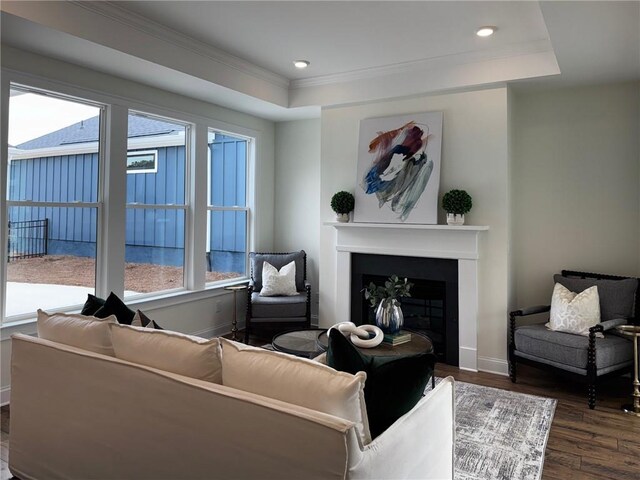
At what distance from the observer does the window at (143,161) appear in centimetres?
435

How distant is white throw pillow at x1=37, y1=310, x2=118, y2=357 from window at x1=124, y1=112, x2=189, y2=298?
205 cm

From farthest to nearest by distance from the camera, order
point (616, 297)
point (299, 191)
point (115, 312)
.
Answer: point (299, 191), point (616, 297), point (115, 312)

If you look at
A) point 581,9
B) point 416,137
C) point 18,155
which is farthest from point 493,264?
point 18,155

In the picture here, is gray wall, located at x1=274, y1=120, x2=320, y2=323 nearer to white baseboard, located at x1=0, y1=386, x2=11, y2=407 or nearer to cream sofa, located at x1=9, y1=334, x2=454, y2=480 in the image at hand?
white baseboard, located at x1=0, y1=386, x2=11, y2=407

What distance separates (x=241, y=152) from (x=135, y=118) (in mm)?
1536

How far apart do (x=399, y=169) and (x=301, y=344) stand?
2096 mm

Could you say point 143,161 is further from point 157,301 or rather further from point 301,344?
point 301,344

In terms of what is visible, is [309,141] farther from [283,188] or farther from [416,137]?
[416,137]

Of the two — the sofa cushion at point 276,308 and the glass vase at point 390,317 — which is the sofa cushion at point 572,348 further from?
the sofa cushion at point 276,308

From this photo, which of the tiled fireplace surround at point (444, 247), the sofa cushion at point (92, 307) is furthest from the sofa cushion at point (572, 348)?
the sofa cushion at point (92, 307)

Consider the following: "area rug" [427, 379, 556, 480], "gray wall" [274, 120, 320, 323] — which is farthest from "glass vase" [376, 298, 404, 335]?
"gray wall" [274, 120, 320, 323]

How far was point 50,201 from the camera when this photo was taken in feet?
→ 12.3

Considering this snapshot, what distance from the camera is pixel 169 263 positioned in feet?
15.9

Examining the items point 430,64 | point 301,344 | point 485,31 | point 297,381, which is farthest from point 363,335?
point 430,64
